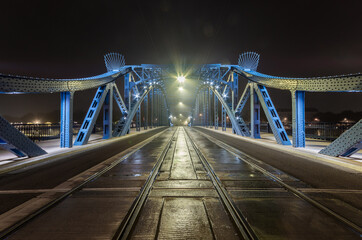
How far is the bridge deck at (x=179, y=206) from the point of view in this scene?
9.77 feet

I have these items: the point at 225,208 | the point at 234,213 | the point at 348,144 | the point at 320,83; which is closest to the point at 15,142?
the point at 225,208

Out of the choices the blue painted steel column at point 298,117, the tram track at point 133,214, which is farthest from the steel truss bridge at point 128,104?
the tram track at point 133,214

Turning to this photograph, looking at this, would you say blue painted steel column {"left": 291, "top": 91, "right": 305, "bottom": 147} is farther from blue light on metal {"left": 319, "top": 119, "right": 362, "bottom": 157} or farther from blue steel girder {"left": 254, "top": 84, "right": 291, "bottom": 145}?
blue light on metal {"left": 319, "top": 119, "right": 362, "bottom": 157}

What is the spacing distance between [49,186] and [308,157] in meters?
10.0

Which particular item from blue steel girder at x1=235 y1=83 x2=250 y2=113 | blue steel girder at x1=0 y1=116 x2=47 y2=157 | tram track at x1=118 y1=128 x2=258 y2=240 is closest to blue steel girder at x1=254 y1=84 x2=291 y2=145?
blue steel girder at x1=235 y1=83 x2=250 y2=113

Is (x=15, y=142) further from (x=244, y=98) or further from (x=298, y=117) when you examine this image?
(x=244, y=98)

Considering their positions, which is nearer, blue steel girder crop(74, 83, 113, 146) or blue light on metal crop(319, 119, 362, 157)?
blue light on metal crop(319, 119, 362, 157)

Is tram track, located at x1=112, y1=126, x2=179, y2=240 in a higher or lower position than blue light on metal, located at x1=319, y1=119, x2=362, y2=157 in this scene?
lower

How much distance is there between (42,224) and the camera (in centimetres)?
319

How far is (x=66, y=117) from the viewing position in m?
11.5

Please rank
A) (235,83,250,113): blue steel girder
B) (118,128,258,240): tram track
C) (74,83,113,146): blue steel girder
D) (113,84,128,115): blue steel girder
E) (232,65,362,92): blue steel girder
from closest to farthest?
(118,128,258,240): tram track, (232,65,362,92): blue steel girder, (74,83,113,146): blue steel girder, (235,83,250,113): blue steel girder, (113,84,128,115): blue steel girder

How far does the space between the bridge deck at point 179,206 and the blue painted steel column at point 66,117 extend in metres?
5.62

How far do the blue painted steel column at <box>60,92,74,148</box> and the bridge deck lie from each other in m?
5.62

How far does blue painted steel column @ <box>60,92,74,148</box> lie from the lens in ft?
37.1
